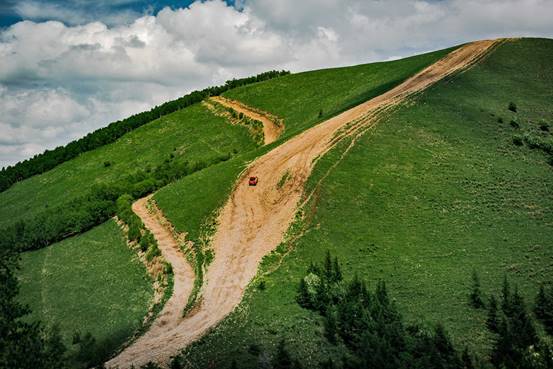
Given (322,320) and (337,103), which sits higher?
(337,103)

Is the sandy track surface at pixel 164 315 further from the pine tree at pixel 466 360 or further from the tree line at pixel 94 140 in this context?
the tree line at pixel 94 140

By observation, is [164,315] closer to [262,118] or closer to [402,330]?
[402,330]

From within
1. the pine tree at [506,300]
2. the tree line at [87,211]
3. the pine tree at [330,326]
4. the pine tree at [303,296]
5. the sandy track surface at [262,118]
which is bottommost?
the pine tree at [506,300]

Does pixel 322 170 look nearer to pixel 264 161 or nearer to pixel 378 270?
pixel 264 161

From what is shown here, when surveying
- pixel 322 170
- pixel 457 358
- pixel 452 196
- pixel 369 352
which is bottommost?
pixel 457 358

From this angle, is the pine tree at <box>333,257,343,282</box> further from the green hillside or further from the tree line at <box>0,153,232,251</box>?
the tree line at <box>0,153,232,251</box>

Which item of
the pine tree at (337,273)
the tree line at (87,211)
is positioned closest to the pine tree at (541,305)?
the pine tree at (337,273)

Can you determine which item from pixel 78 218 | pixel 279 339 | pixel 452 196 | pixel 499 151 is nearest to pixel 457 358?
pixel 279 339
